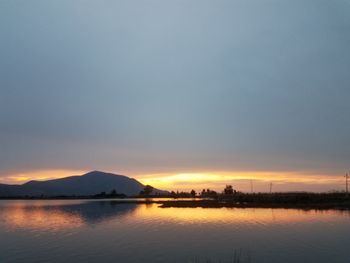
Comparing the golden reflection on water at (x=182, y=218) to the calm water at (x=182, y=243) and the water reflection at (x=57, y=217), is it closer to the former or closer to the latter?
the water reflection at (x=57, y=217)

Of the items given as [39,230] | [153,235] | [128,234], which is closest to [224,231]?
[153,235]

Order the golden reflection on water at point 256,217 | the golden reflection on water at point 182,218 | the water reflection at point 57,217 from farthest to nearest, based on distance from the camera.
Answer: the golden reflection on water at point 256,217 → the water reflection at point 57,217 → the golden reflection on water at point 182,218

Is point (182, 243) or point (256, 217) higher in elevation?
point (256, 217)

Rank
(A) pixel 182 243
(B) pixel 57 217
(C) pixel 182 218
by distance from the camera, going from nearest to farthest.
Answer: (A) pixel 182 243, (C) pixel 182 218, (B) pixel 57 217

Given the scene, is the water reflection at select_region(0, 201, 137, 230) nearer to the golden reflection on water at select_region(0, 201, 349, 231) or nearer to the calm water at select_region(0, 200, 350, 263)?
the golden reflection on water at select_region(0, 201, 349, 231)

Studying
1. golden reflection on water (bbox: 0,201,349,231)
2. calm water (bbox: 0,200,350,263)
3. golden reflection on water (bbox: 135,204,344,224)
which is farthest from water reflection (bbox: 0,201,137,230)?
golden reflection on water (bbox: 135,204,344,224)

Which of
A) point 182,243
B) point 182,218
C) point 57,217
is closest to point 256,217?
point 182,218

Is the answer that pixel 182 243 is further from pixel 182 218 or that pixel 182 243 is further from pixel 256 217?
pixel 256 217

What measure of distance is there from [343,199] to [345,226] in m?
50.7

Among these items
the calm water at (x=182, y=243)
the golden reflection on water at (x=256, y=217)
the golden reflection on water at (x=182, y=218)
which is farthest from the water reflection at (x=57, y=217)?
the golden reflection on water at (x=256, y=217)

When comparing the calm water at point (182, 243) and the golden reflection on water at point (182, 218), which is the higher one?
the golden reflection on water at point (182, 218)

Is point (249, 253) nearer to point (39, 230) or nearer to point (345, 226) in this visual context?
point (345, 226)

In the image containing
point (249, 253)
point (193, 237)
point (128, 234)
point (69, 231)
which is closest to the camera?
point (249, 253)

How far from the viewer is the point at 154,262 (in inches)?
1043
